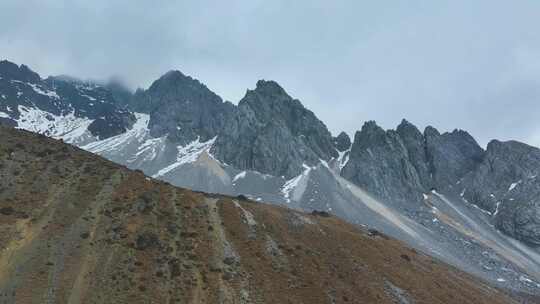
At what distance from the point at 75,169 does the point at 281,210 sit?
41.6m

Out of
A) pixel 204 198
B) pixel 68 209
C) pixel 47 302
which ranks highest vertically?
pixel 204 198

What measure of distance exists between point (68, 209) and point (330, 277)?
140ft

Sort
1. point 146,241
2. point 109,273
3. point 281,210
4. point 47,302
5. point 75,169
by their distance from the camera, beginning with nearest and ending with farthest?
1. point 47,302
2. point 109,273
3. point 146,241
4. point 75,169
5. point 281,210

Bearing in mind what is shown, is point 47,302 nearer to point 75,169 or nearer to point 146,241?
point 146,241

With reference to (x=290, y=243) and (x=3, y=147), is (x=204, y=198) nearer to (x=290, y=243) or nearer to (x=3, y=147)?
(x=290, y=243)

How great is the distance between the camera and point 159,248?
8356cm

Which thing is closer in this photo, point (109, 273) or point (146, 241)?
point (109, 273)

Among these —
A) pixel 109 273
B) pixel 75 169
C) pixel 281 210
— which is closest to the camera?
pixel 109 273

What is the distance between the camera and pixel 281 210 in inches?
4611

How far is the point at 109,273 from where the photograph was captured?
74688 millimetres

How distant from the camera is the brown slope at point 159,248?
73.4 meters

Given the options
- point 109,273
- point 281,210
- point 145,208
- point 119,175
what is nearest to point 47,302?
point 109,273

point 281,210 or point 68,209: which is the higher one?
point 281,210

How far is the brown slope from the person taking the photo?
7338 centimetres
